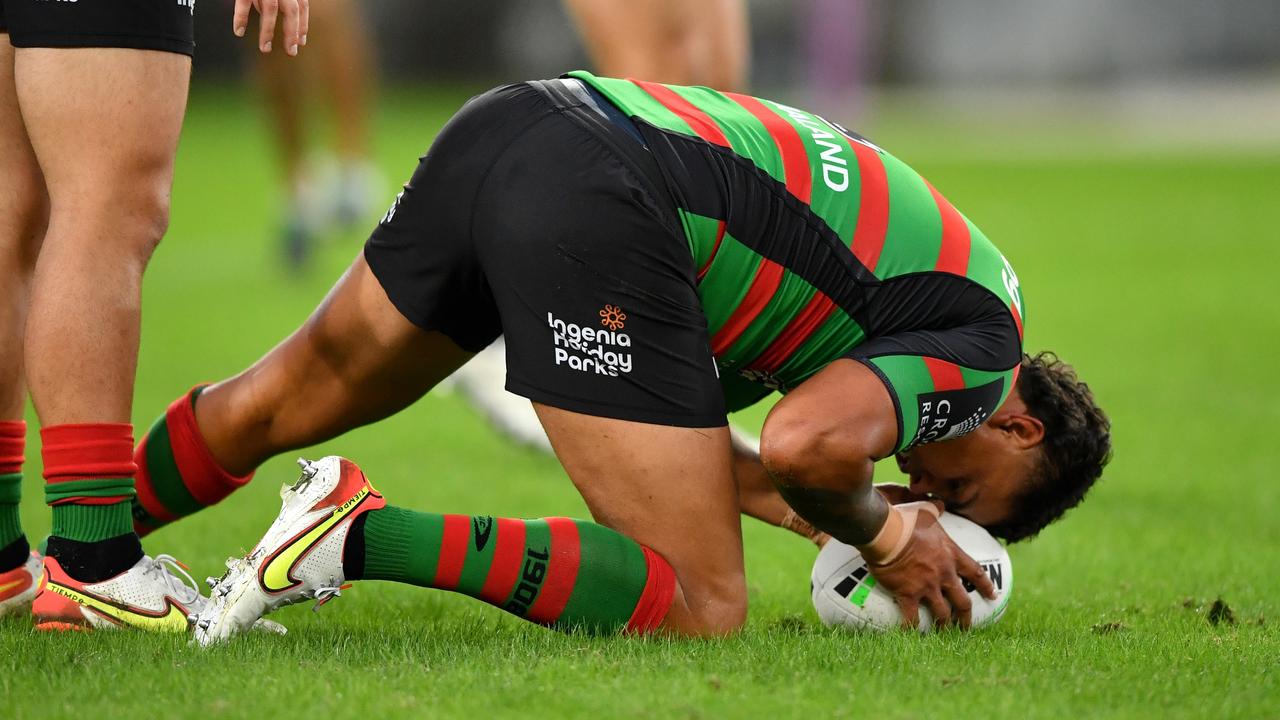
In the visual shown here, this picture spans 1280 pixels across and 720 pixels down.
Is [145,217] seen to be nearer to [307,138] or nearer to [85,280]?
[85,280]

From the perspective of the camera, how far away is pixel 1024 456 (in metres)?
3.63

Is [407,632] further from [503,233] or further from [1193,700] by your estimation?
[1193,700]

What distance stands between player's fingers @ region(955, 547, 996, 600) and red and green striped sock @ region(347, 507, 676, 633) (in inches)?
25.6

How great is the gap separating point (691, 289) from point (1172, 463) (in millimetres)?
3236

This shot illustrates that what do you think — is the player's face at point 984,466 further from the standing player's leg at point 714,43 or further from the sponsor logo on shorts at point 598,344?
the standing player's leg at point 714,43

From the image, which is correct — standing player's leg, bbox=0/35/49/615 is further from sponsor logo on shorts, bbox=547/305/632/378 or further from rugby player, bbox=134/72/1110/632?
sponsor logo on shorts, bbox=547/305/632/378

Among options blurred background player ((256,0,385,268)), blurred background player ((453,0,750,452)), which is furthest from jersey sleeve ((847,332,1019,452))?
blurred background player ((256,0,385,268))

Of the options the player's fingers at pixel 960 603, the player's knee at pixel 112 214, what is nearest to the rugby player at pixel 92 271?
the player's knee at pixel 112 214

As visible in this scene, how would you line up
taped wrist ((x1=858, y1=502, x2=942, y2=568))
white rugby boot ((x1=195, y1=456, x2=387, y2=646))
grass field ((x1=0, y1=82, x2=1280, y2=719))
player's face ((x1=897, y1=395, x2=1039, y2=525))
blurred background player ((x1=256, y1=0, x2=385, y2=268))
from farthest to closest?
blurred background player ((x1=256, y1=0, x2=385, y2=268))
player's face ((x1=897, y1=395, x2=1039, y2=525))
taped wrist ((x1=858, y1=502, x2=942, y2=568))
white rugby boot ((x1=195, y1=456, x2=387, y2=646))
grass field ((x1=0, y1=82, x2=1280, y2=719))

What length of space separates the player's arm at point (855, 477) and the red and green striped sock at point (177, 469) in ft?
4.78

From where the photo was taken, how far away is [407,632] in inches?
133

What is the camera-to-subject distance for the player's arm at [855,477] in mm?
3156

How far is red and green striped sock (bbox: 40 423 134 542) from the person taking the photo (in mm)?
3305

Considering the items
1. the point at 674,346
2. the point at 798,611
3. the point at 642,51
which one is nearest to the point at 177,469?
the point at 674,346
